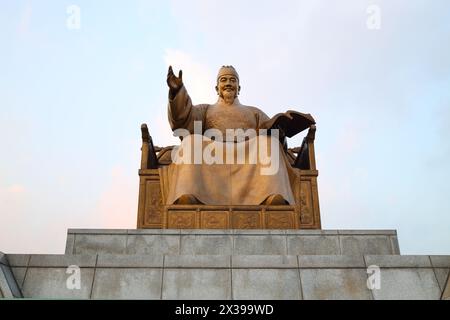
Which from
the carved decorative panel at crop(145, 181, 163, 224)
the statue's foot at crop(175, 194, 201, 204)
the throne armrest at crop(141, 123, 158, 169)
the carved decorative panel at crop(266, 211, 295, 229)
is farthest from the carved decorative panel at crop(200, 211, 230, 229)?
the throne armrest at crop(141, 123, 158, 169)

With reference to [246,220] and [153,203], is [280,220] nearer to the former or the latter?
[246,220]

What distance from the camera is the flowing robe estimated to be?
6.69m

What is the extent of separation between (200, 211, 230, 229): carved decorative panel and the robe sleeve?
5.77ft

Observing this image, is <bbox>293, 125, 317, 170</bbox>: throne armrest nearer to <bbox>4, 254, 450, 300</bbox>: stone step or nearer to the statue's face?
the statue's face

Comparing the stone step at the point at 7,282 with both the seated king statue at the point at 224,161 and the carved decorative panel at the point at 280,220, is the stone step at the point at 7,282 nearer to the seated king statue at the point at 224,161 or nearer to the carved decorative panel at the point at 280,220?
the seated king statue at the point at 224,161

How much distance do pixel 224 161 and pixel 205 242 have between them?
5.61 ft

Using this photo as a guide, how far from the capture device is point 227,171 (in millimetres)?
7008

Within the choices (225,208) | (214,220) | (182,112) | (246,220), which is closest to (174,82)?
(182,112)

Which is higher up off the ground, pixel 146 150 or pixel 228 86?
pixel 228 86

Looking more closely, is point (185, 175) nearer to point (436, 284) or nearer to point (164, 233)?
point (164, 233)

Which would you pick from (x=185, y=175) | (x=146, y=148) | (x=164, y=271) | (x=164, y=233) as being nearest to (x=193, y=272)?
(x=164, y=271)

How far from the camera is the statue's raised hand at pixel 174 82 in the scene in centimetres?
720

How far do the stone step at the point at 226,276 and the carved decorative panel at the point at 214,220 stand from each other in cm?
127

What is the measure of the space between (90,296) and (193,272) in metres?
0.92
